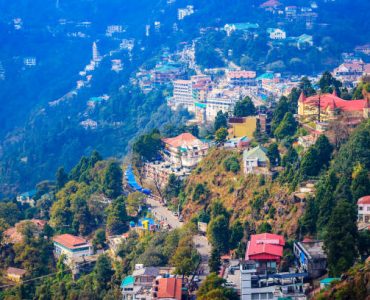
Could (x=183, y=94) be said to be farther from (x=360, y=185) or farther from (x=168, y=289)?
(x=168, y=289)

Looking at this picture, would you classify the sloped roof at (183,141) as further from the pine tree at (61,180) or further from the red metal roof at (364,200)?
the red metal roof at (364,200)

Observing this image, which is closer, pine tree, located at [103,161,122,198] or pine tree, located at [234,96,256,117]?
pine tree, located at [103,161,122,198]

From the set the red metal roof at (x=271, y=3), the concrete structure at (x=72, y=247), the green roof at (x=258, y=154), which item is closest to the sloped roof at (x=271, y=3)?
the red metal roof at (x=271, y=3)

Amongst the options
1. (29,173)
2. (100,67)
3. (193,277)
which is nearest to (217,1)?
(100,67)

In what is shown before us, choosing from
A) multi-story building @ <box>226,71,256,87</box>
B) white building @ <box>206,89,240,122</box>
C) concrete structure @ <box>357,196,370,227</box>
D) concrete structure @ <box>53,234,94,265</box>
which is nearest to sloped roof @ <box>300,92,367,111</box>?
concrete structure @ <box>357,196,370,227</box>

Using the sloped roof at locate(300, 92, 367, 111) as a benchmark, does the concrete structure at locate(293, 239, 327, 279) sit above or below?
below

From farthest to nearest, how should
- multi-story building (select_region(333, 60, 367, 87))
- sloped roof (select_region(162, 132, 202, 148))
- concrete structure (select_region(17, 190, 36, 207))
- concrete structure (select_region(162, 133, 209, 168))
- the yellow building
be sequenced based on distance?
multi-story building (select_region(333, 60, 367, 87)) < concrete structure (select_region(17, 190, 36, 207)) < sloped roof (select_region(162, 132, 202, 148)) < concrete structure (select_region(162, 133, 209, 168)) < the yellow building

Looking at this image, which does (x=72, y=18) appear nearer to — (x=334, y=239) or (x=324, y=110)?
(x=324, y=110)

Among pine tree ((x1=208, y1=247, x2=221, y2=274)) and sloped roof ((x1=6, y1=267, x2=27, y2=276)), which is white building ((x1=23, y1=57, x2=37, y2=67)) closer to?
sloped roof ((x1=6, y1=267, x2=27, y2=276))
